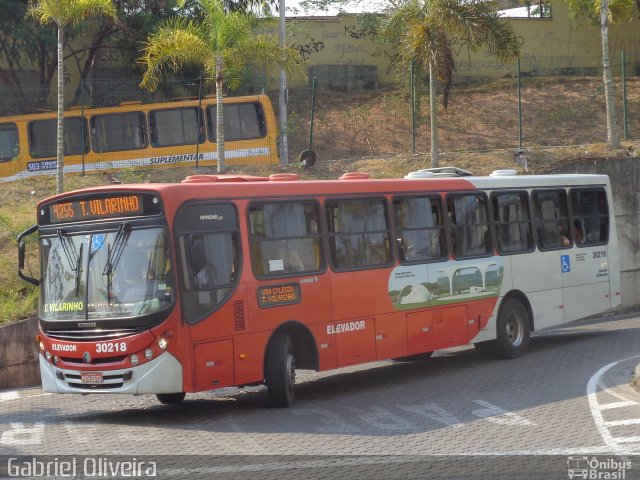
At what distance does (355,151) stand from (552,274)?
21.5 m

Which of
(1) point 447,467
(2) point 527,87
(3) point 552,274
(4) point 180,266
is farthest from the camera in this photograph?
(2) point 527,87

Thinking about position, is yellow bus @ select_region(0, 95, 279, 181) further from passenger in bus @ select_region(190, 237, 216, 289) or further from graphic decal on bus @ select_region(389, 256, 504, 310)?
passenger in bus @ select_region(190, 237, 216, 289)

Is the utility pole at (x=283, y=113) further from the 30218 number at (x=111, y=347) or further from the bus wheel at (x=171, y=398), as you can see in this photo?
the 30218 number at (x=111, y=347)

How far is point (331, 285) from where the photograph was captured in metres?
13.9

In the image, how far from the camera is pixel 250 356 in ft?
41.4

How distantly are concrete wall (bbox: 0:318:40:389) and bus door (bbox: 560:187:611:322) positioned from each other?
30.3 feet

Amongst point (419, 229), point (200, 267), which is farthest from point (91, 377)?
point (419, 229)

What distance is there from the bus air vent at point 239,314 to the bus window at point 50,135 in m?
21.7

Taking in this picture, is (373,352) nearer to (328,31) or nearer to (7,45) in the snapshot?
(7,45)

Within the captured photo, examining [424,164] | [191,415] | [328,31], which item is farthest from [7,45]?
[191,415]

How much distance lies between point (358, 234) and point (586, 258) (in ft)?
20.7

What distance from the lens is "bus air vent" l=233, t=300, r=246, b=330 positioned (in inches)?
493

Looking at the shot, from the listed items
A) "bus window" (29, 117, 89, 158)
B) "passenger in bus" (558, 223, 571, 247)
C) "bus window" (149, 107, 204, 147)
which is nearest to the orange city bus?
"passenger in bus" (558, 223, 571, 247)

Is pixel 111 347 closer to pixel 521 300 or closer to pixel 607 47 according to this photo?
pixel 521 300
